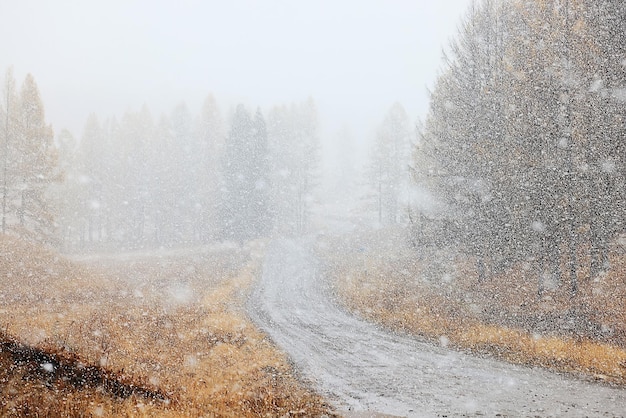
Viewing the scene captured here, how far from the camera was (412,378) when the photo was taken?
10.8 metres

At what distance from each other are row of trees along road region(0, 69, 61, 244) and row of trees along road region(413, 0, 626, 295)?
25.8 m

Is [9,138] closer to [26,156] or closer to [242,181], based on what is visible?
[26,156]

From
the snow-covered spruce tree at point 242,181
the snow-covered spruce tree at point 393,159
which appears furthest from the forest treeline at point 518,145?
the snow-covered spruce tree at point 393,159

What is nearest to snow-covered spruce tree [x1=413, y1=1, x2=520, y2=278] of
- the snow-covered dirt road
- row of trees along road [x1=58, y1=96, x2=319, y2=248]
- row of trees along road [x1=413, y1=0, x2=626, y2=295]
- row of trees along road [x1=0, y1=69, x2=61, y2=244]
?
row of trees along road [x1=413, y1=0, x2=626, y2=295]

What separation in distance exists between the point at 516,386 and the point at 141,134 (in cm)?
4721

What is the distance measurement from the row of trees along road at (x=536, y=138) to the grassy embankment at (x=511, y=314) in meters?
0.73

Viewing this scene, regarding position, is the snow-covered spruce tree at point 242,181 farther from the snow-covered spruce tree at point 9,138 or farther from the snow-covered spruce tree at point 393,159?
the snow-covered spruce tree at point 9,138

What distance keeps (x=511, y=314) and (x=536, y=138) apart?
6156mm

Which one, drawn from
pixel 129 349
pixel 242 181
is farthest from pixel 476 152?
pixel 242 181

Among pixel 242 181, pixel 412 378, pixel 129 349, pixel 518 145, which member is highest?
pixel 518 145

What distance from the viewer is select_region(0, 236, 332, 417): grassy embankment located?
8.33m

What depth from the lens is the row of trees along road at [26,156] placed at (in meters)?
29.9

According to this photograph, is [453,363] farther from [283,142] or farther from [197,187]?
[283,142]

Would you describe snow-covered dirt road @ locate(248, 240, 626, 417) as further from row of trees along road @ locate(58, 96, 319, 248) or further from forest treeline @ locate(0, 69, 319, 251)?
row of trees along road @ locate(58, 96, 319, 248)
